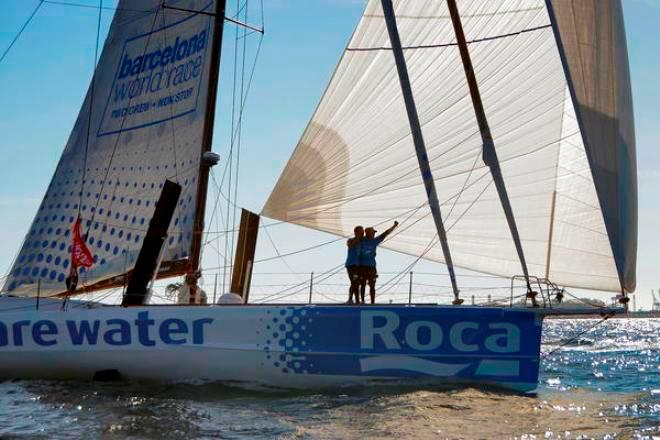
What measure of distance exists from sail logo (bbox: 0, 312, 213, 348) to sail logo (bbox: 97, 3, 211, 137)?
4.47m

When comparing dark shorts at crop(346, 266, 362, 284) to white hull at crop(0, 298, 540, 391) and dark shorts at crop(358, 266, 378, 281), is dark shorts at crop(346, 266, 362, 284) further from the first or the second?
white hull at crop(0, 298, 540, 391)

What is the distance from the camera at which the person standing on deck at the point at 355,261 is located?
12.4m

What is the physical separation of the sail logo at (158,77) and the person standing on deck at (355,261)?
4.35m

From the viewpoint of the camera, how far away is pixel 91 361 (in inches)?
485

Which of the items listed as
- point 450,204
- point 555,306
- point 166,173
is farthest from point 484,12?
point 166,173

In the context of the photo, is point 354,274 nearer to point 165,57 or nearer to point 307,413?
point 307,413

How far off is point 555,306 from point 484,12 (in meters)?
4.09

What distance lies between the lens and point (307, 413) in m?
9.96

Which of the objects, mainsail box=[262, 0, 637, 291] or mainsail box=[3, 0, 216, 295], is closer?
mainsail box=[262, 0, 637, 291]

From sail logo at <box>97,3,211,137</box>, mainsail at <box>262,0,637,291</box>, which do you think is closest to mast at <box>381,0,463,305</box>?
mainsail at <box>262,0,637,291</box>

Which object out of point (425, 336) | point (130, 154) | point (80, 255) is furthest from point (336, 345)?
point (130, 154)

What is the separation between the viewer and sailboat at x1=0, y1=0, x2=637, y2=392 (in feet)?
37.1

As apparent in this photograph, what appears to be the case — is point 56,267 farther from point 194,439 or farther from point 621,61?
point 621,61

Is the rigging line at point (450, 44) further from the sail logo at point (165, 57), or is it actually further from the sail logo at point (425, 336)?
the sail logo at point (425, 336)
